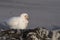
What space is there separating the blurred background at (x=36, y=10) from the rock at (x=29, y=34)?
117 cm

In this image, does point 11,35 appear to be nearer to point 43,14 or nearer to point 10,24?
point 10,24

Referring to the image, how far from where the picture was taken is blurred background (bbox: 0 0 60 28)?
16.0 feet

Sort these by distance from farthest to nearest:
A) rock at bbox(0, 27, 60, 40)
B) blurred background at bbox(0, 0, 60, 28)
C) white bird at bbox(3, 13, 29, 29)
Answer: blurred background at bbox(0, 0, 60, 28) < white bird at bbox(3, 13, 29, 29) < rock at bbox(0, 27, 60, 40)

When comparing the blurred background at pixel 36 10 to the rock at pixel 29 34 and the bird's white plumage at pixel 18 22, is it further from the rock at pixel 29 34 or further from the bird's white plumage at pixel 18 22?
the rock at pixel 29 34

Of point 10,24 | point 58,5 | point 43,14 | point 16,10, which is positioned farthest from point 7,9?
point 10,24

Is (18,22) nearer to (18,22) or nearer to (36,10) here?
(18,22)

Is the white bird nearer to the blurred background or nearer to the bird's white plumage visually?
the bird's white plumage

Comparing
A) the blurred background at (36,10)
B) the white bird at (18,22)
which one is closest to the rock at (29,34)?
the white bird at (18,22)

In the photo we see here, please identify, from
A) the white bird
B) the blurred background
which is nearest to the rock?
the white bird

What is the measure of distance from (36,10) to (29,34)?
8.17 feet

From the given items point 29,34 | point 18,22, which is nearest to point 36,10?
point 18,22

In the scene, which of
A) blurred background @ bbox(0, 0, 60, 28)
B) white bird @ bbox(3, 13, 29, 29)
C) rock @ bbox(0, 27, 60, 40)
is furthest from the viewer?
blurred background @ bbox(0, 0, 60, 28)

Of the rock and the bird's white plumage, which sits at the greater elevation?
the bird's white plumage

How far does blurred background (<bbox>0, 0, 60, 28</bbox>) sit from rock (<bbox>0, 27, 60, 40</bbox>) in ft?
3.85
